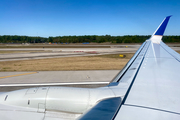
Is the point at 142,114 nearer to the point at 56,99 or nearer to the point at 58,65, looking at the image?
the point at 56,99

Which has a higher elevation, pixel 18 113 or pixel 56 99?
pixel 56 99

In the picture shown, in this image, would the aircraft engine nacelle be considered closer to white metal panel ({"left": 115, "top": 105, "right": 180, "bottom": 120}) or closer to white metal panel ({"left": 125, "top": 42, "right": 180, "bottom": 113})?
white metal panel ({"left": 125, "top": 42, "right": 180, "bottom": 113})


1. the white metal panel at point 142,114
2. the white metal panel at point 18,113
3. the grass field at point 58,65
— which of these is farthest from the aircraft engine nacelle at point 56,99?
the grass field at point 58,65

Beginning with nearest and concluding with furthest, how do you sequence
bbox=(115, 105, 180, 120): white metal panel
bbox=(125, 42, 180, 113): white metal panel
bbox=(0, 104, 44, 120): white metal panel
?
1. bbox=(115, 105, 180, 120): white metal panel
2. bbox=(125, 42, 180, 113): white metal panel
3. bbox=(0, 104, 44, 120): white metal panel

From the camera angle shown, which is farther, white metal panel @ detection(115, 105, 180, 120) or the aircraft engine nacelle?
the aircraft engine nacelle

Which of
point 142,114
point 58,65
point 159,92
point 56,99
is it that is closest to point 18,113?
point 56,99

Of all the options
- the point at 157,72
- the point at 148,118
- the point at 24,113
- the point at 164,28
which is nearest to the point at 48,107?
the point at 24,113

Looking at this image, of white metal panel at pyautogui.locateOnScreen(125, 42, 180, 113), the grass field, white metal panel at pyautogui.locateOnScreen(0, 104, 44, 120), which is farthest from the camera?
the grass field

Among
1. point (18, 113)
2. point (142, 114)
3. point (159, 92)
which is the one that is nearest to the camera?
point (142, 114)

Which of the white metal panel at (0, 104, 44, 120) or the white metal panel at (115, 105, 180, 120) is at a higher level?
the white metal panel at (115, 105, 180, 120)

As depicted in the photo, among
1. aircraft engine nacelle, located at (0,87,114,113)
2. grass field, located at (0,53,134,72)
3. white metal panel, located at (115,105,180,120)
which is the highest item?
white metal panel, located at (115,105,180,120)

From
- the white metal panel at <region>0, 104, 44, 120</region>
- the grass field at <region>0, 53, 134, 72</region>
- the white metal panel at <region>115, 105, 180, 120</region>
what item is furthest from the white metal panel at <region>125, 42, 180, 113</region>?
the grass field at <region>0, 53, 134, 72</region>

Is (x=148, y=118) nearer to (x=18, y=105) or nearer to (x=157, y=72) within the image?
(x=157, y=72)

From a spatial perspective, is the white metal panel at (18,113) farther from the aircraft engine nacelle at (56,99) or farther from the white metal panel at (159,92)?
the white metal panel at (159,92)
